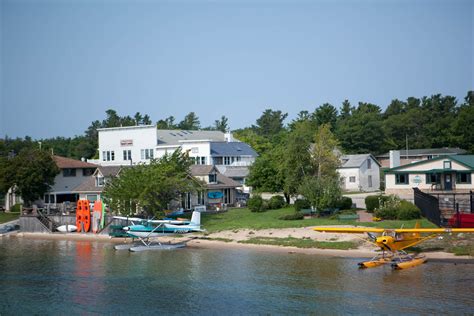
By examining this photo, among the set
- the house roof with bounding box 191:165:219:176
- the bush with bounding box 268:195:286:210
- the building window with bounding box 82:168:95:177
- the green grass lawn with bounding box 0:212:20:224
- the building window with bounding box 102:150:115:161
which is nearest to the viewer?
the bush with bounding box 268:195:286:210

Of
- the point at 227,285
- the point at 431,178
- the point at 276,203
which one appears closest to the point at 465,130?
the point at 431,178

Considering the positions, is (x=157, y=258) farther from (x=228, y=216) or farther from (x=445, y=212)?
(x=445, y=212)

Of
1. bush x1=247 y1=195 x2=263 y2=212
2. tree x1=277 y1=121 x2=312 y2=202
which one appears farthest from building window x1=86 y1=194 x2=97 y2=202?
tree x1=277 y1=121 x2=312 y2=202

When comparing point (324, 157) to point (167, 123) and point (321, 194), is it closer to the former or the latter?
point (321, 194)

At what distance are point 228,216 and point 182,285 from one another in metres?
22.4

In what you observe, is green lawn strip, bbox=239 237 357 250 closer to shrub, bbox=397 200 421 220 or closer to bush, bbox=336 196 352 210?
shrub, bbox=397 200 421 220

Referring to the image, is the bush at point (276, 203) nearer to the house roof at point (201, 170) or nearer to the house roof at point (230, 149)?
the house roof at point (201, 170)

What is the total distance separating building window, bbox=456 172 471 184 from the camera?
2395 inches

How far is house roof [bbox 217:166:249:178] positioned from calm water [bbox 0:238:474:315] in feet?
118

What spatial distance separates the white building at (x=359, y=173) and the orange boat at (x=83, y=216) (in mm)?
39581

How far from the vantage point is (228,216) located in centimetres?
5297

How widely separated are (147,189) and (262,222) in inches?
366

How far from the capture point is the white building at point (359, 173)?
82125 mm

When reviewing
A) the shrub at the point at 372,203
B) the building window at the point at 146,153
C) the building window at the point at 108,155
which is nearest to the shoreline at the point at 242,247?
the shrub at the point at 372,203
